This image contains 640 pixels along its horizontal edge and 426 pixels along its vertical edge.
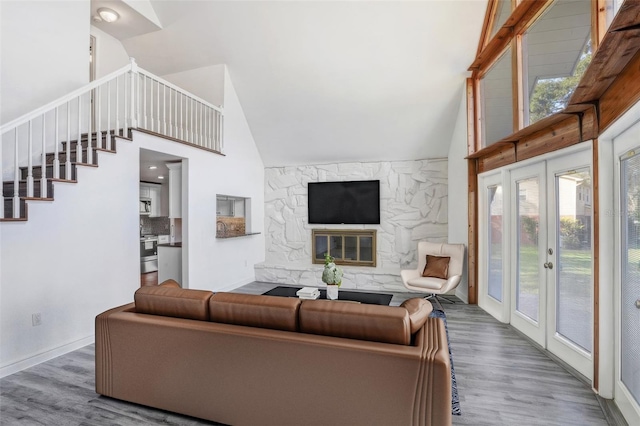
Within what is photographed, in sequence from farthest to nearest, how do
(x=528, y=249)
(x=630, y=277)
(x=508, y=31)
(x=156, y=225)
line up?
(x=156, y=225) → (x=508, y=31) → (x=528, y=249) → (x=630, y=277)

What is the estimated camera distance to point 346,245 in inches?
250

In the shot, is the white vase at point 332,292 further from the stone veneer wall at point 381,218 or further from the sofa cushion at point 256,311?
the stone veneer wall at point 381,218

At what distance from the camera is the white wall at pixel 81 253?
2.73 m

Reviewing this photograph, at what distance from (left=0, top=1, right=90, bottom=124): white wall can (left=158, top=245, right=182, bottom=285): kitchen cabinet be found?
8.27ft

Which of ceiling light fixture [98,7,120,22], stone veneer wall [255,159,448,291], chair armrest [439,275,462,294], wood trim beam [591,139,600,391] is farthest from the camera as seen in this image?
stone veneer wall [255,159,448,291]

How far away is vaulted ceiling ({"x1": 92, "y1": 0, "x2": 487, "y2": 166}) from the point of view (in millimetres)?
4223

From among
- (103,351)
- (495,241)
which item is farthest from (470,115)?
(103,351)

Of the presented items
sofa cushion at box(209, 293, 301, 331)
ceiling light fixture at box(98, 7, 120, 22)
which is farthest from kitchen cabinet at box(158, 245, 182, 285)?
ceiling light fixture at box(98, 7, 120, 22)

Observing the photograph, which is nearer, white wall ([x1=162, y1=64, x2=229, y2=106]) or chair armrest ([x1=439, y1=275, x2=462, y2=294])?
chair armrest ([x1=439, y1=275, x2=462, y2=294])

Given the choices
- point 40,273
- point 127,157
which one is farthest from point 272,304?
point 127,157

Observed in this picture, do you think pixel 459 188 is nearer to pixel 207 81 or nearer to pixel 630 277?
pixel 630 277

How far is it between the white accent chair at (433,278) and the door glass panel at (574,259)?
1.56 m

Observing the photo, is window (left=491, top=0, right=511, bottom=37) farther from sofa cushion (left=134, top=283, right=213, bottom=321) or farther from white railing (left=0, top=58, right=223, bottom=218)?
sofa cushion (left=134, top=283, right=213, bottom=321)

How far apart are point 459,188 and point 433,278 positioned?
5.08ft
